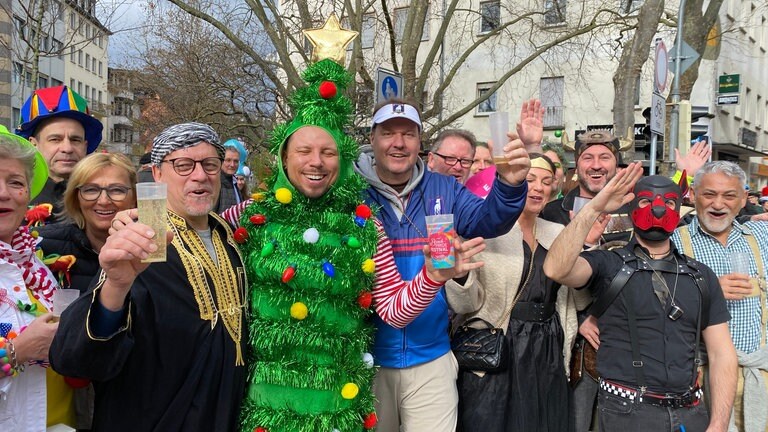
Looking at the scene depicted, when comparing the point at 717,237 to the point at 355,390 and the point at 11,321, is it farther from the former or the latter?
the point at 11,321

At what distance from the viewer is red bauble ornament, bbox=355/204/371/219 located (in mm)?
2586

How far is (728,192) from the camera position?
10.7 feet

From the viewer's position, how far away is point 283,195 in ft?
8.08

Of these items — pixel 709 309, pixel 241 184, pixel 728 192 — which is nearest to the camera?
pixel 709 309

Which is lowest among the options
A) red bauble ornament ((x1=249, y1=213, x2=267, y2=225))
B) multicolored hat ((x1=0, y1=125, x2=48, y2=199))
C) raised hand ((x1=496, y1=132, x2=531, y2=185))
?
red bauble ornament ((x1=249, y1=213, x2=267, y2=225))

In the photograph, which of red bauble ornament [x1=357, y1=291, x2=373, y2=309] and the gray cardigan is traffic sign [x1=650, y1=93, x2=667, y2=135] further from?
red bauble ornament [x1=357, y1=291, x2=373, y2=309]

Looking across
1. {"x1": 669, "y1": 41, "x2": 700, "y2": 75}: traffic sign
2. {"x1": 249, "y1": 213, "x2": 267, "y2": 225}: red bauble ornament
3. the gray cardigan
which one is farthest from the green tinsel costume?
{"x1": 669, "y1": 41, "x2": 700, "y2": 75}: traffic sign

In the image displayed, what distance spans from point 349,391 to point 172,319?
792 millimetres

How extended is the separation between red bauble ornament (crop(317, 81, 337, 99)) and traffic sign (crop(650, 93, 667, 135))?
15.9 ft

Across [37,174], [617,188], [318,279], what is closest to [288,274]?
[318,279]

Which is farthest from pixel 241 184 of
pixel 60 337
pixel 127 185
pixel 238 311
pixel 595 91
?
pixel 595 91

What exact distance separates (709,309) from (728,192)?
0.84 metres

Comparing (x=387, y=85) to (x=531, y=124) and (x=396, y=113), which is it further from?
(x=531, y=124)

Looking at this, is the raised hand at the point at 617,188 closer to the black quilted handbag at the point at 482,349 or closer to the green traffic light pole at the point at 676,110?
the black quilted handbag at the point at 482,349
